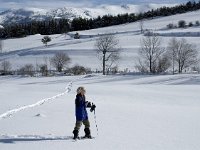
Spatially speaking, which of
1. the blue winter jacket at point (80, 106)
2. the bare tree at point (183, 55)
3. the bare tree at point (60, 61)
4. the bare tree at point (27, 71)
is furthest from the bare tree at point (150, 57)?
the blue winter jacket at point (80, 106)

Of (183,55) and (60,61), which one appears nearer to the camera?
(183,55)

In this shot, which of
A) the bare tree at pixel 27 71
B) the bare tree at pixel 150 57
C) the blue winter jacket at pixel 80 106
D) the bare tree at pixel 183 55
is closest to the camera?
the blue winter jacket at pixel 80 106

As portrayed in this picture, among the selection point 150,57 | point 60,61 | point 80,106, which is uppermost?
point 80,106

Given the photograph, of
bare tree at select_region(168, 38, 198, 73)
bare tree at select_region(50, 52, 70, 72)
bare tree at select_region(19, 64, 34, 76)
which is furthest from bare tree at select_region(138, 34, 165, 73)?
bare tree at select_region(19, 64, 34, 76)

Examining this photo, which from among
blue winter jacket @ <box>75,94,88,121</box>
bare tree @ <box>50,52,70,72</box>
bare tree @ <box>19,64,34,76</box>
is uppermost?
blue winter jacket @ <box>75,94,88,121</box>

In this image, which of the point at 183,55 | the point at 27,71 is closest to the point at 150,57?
the point at 183,55

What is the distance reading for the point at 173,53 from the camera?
287 ft

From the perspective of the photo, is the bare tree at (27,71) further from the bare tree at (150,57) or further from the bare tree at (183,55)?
the bare tree at (183,55)

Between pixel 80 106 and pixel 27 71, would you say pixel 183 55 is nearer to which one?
pixel 27 71

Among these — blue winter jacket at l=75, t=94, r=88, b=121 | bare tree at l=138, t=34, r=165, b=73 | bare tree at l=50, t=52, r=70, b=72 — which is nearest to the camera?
blue winter jacket at l=75, t=94, r=88, b=121

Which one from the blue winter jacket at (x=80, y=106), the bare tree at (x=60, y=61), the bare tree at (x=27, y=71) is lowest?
the bare tree at (x=27, y=71)

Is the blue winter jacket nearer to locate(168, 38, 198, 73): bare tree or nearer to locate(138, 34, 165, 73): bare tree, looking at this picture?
locate(138, 34, 165, 73): bare tree

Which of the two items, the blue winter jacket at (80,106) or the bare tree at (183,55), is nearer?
the blue winter jacket at (80,106)

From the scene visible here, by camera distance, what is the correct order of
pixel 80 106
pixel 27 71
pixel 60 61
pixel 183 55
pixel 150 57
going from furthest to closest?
1. pixel 60 61
2. pixel 27 71
3. pixel 183 55
4. pixel 150 57
5. pixel 80 106
